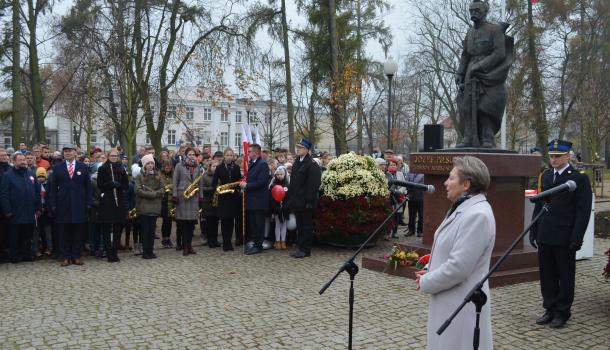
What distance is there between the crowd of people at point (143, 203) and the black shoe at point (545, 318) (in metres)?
4.15

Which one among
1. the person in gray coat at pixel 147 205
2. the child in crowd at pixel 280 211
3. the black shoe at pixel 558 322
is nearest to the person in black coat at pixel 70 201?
the person in gray coat at pixel 147 205

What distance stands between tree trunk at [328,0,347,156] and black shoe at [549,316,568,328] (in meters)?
15.1

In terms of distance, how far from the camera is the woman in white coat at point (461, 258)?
3281 mm

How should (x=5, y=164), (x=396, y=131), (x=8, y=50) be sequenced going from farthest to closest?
(x=396, y=131)
(x=8, y=50)
(x=5, y=164)

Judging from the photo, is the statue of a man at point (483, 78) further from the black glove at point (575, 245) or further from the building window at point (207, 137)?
the building window at point (207, 137)

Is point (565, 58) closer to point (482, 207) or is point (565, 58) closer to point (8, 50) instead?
point (8, 50)

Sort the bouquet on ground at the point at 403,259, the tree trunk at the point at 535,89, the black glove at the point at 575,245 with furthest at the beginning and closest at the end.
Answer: the tree trunk at the point at 535,89, the bouquet on ground at the point at 403,259, the black glove at the point at 575,245

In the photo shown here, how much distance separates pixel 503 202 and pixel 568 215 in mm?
2355

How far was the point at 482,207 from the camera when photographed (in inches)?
132

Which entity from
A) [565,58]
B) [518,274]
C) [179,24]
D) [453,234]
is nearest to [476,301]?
[453,234]

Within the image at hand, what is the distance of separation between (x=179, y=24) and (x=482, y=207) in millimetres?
21411

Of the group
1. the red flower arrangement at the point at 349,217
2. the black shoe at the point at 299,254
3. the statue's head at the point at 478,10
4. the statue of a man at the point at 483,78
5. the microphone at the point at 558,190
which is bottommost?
the black shoe at the point at 299,254

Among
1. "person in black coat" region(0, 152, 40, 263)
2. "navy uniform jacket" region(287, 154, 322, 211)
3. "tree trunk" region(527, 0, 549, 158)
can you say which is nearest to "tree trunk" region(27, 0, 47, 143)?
"person in black coat" region(0, 152, 40, 263)

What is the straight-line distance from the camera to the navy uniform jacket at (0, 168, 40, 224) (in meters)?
9.48
